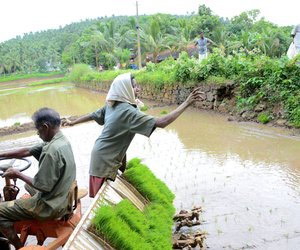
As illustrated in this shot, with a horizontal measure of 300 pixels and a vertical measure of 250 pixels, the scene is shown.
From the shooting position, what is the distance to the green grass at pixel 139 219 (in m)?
3.36

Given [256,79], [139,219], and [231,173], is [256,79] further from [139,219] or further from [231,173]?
[139,219]

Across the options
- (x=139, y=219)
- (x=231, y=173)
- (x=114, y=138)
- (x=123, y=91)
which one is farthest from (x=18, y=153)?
(x=231, y=173)

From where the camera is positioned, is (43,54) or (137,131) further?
(43,54)

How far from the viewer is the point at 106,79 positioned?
31.0 metres

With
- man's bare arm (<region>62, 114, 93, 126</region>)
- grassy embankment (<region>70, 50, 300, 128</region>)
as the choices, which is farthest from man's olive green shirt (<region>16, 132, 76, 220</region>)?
grassy embankment (<region>70, 50, 300, 128</region>)

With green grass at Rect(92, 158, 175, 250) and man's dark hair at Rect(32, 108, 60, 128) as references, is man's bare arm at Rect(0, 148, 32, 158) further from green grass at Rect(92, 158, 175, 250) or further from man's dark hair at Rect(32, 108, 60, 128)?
green grass at Rect(92, 158, 175, 250)

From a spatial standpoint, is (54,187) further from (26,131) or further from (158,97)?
(158,97)

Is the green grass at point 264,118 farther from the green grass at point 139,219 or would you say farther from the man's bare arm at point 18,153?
the man's bare arm at point 18,153

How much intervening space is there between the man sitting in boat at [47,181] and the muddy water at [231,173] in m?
2.19

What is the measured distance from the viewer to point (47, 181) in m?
3.31

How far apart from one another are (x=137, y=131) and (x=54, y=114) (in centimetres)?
76

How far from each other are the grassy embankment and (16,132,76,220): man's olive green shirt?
8.48m

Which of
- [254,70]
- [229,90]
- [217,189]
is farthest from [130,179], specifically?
[229,90]

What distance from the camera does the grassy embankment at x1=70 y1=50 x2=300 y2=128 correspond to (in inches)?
448
